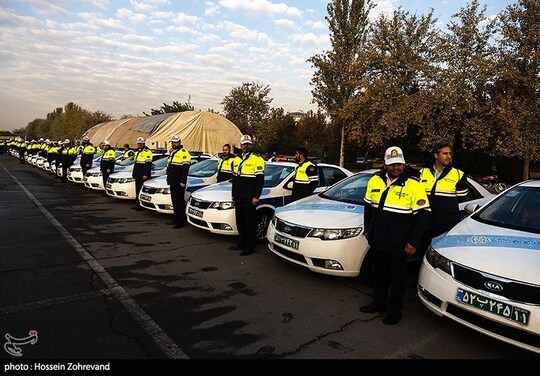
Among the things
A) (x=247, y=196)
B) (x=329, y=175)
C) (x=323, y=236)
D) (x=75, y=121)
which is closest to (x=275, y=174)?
(x=329, y=175)

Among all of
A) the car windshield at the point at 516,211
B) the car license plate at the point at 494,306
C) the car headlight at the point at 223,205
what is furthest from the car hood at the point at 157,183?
the car license plate at the point at 494,306

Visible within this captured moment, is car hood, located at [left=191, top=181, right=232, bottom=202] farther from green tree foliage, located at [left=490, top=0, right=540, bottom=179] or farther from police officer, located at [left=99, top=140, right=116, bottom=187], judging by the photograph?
green tree foliage, located at [left=490, top=0, right=540, bottom=179]

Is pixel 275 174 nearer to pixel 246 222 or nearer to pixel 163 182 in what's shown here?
pixel 246 222

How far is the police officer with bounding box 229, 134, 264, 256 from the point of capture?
581 centimetres

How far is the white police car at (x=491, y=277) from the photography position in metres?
2.70

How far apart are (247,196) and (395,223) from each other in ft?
9.13

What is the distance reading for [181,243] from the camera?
6227 millimetres

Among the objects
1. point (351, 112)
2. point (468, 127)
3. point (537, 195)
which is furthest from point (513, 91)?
point (537, 195)

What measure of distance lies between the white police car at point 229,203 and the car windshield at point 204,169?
1.78m

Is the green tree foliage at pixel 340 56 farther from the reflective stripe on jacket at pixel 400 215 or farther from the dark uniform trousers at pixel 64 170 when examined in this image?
the reflective stripe on jacket at pixel 400 215

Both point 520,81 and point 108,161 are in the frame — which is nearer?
point 108,161

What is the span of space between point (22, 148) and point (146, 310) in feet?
112

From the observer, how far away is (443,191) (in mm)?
4605

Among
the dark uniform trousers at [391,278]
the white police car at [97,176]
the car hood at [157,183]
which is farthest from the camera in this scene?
the white police car at [97,176]
